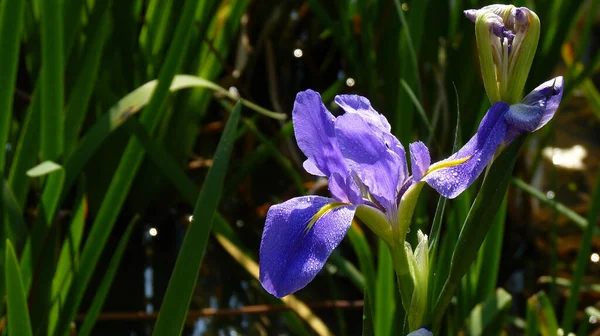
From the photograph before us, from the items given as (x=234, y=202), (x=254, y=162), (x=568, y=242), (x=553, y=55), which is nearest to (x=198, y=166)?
(x=234, y=202)

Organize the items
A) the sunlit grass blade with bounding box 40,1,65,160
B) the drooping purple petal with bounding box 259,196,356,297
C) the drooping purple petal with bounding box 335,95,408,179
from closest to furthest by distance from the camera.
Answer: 1. the drooping purple petal with bounding box 259,196,356,297
2. the drooping purple petal with bounding box 335,95,408,179
3. the sunlit grass blade with bounding box 40,1,65,160

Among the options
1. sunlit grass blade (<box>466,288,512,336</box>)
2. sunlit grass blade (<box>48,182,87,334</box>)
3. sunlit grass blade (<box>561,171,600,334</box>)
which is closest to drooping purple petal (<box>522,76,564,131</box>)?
sunlit grass blade (<box>561,171,600,334</box>)

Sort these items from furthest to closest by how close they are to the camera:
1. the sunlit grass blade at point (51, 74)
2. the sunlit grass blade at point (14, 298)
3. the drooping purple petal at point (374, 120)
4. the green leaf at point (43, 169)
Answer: the sunlit grass blade at point (51, 74) < the green leaf at point (43, 169) < the sunlit grass blade at point (14, 298) < the drooping purple petal at point (374, 120)

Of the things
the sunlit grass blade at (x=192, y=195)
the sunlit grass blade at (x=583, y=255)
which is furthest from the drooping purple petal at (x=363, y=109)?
the sunlit grass blade at (x=192, y=195)

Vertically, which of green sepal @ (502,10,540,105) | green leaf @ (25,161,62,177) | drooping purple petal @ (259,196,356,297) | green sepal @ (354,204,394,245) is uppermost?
green sepal @ (502,10,540,105)

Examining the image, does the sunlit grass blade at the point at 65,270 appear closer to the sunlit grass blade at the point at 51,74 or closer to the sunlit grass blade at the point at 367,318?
the sunlit grass blade at the point at 51,74

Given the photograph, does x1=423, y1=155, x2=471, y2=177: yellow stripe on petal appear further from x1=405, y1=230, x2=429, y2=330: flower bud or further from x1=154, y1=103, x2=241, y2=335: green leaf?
x1=154, y1=103, x2=241, y2=335: green leaf
